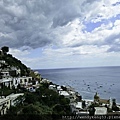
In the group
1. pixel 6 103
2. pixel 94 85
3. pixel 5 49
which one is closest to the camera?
pixel 6 103

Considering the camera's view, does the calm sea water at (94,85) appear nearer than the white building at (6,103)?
No

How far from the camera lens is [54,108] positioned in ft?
60.2

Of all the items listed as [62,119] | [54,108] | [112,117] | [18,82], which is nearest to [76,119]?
[62,119]

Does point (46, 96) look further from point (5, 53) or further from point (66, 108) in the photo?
point (5, 53)

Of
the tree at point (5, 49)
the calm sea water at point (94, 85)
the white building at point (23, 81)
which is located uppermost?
the tree at point (5, 49)

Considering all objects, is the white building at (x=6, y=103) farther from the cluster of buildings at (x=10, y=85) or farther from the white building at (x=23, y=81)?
the white building at (x=23, y=81)

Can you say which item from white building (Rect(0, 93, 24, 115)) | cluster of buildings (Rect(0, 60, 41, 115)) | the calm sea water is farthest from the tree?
white building (Rect(0, 93, 24, 115))

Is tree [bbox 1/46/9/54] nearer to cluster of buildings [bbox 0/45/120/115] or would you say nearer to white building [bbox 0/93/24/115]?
cluster of buildings [bbox 0/45/120/115]

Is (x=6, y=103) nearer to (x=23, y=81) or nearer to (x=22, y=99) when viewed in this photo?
(x=22, y=99)

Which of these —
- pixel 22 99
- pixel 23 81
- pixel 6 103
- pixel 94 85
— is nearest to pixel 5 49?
pixel 23 81

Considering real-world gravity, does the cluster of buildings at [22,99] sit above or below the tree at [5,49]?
below

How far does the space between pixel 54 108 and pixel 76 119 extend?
17.9 ft

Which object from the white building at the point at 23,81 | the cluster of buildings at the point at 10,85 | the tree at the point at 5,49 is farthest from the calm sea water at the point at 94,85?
the tree at the point at 5,49

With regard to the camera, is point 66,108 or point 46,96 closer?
point 66,108
